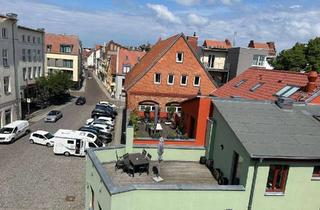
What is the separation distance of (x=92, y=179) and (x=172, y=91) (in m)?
25.5

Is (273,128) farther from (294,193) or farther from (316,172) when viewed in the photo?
(294,193)

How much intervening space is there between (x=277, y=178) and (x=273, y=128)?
2.41 meters

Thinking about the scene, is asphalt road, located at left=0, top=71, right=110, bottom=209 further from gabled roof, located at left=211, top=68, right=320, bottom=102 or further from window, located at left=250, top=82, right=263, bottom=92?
window, located at left=250, top=82, right=263, bottom=92

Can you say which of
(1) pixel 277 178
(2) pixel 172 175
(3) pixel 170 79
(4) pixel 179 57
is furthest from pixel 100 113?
Answer: (1) pixel 277 178

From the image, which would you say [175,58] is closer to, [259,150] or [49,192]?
[49,192]

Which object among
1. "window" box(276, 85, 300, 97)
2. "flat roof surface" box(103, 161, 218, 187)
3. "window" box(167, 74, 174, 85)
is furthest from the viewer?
"window" box(167, 74, 174, 85)

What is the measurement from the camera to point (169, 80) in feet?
129

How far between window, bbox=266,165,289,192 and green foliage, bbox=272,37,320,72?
38980mm

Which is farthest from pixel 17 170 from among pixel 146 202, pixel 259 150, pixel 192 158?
pixel 259 150

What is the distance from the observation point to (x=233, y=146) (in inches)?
559

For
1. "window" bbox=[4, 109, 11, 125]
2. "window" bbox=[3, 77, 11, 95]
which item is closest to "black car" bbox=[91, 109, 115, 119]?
"window" bbox=[4, 109, 11, 125]

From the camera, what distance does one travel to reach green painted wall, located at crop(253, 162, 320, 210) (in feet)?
42.4

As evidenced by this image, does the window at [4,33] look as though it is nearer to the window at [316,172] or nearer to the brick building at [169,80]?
the brick building at [169,80]

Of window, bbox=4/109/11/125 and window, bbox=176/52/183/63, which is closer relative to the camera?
window, bbox=176/52/183/63
